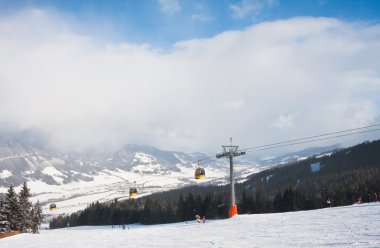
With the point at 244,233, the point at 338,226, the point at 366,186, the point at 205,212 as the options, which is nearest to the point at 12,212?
the point at 205,212

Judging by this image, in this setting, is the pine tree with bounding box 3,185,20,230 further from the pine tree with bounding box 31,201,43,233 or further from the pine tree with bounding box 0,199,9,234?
the pine tree with bounding box 31,201,43,233

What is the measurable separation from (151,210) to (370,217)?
13228 centimetres

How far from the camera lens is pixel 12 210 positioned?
280 feet

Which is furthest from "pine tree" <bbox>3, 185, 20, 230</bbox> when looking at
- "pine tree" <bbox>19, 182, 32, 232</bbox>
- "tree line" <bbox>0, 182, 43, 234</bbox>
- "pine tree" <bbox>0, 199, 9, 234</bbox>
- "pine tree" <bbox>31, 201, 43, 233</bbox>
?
"pine tree" <bbox>31, 201, 43, 233</bbox>

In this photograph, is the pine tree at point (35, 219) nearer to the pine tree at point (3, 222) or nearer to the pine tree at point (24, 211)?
the pine tree at point (24, 211)

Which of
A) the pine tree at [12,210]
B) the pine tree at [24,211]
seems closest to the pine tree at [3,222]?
the pine tree at [12,210]

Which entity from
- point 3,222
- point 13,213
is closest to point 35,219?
point 13,213

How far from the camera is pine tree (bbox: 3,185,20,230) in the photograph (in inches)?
3324

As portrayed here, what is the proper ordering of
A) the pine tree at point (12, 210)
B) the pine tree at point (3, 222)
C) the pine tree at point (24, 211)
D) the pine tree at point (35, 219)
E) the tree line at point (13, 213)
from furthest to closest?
the pine tree at point (35, 219) → the pine tree at point (24, 211) → the pine tree at point (12, 210) → the tree line at point (13, 213) → the pine tree at point (3, 222)

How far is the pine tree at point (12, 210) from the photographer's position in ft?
277

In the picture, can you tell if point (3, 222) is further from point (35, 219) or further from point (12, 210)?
point (35, 219)

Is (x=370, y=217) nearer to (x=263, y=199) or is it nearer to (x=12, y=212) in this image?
(x=12, y=212)

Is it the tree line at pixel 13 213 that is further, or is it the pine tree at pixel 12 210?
the pine tree at pixel 12 210

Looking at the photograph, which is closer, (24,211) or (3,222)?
(3,222)
